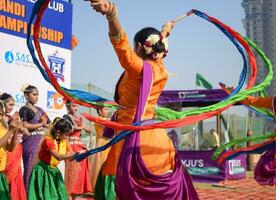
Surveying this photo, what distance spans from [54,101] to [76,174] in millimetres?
1351

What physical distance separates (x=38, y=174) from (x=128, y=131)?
304 centimetres

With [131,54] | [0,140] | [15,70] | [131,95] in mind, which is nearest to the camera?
[131,54]

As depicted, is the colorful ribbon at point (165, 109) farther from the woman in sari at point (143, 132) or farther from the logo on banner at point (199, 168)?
the logo on banner at point (199, 168)

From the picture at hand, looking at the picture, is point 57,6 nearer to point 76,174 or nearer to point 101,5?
point 76,174

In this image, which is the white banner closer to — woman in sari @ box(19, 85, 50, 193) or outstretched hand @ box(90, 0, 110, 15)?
woman in sari @ box(19, 85, 50, 193)

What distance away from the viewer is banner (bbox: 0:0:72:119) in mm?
6957

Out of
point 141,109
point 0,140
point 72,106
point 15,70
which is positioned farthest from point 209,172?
point 141,109

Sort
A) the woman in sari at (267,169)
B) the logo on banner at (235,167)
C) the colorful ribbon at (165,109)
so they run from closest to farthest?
the colorful ribbon at (165,109), the woman in sari at (267,169), the logo on banner at (235,167)

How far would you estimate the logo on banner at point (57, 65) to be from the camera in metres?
7.82

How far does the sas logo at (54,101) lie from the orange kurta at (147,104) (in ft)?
15.7

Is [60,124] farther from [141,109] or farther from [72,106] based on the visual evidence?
[141,109]

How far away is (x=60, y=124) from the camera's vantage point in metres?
5.79

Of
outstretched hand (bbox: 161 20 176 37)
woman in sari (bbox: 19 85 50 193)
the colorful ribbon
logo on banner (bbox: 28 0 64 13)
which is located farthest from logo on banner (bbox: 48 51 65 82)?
outstretched hand (bbox: 161 20 176 37)

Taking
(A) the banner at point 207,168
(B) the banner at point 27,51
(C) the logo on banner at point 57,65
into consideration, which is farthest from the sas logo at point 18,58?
(A) the banner at point 207,168
